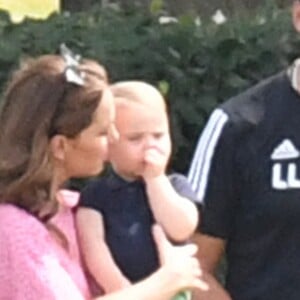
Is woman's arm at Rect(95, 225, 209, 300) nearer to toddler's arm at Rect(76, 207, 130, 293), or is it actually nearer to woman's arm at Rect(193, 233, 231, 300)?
toddler's arm at Rect(76, 207, 130, 293)

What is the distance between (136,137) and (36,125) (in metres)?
0.42

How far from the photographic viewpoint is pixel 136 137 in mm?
5168

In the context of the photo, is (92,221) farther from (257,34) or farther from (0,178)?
(257,34)

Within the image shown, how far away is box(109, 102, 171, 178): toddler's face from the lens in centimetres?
515

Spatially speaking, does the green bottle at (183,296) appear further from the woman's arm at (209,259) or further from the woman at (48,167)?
the woman's arm at (209,259)

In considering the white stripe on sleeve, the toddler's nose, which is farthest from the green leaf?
the toddler's nose

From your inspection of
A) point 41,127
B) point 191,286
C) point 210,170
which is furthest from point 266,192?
point 41,127

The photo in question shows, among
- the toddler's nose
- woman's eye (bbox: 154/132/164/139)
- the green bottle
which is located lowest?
the green bottle

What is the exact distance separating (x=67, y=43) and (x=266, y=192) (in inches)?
65.3

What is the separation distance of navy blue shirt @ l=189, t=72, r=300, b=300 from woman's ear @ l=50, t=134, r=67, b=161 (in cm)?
71

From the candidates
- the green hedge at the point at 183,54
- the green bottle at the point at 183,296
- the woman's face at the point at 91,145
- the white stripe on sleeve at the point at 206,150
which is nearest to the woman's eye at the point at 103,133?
the woman's face at the point at 91,145

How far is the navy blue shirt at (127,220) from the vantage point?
16.9 ft

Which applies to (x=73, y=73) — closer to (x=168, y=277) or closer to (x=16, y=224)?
(x=16, y=224)

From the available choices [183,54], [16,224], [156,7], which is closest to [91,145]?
[16,224]
